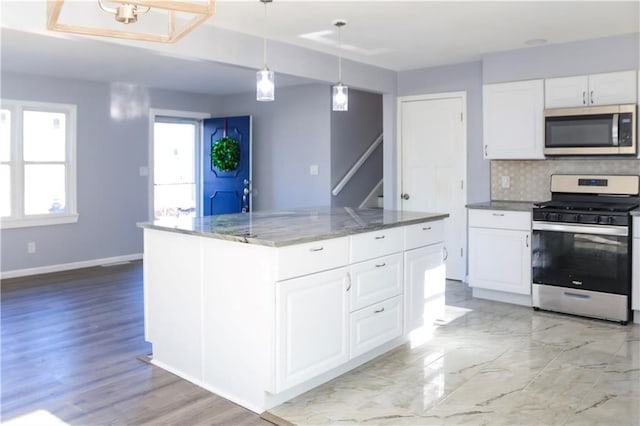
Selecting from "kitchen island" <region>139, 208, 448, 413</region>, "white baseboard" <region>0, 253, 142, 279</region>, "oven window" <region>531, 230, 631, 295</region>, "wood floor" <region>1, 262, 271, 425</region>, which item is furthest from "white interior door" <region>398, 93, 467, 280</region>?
Answer: "white baseboard" <region>0, 253, 142, 279</region>

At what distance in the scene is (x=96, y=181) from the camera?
6672 millimetres

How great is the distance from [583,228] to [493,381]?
5.94 feet

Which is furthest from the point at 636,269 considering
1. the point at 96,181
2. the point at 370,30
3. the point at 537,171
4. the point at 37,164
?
the point at 37,164

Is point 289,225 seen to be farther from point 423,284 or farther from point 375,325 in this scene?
point 423,284

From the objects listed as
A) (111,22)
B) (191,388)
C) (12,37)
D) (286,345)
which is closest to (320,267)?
(286,345)

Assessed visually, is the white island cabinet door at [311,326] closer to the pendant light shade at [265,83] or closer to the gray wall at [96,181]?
the pendant light shade at [265,83]

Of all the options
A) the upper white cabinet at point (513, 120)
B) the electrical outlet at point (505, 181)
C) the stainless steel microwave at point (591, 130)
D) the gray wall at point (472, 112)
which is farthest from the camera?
the gray wall at point (472, 112)

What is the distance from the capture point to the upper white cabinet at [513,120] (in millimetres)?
4797

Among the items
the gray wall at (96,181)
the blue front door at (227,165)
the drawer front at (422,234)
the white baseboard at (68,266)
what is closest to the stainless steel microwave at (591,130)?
the drawer front at (422,234)

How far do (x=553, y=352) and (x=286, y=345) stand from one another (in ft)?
6.18

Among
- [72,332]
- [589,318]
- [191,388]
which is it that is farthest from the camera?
[589,318]

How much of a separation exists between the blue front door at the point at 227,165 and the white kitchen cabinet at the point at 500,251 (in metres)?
3.43

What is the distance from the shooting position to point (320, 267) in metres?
2.87

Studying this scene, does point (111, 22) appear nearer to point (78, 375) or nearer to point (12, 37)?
point (12, 37)
